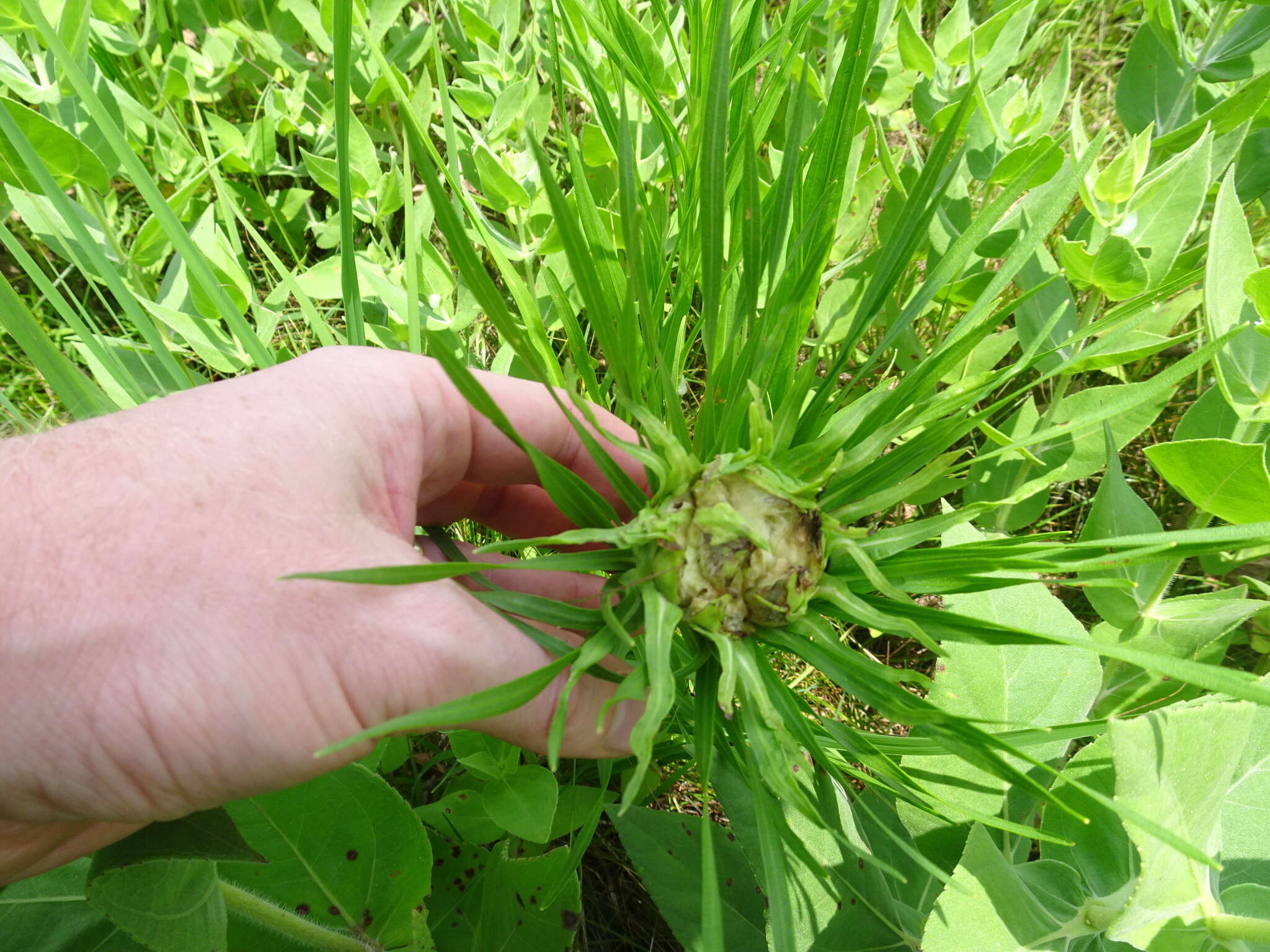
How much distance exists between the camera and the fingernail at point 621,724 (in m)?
0.61

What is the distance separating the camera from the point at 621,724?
0.61 m

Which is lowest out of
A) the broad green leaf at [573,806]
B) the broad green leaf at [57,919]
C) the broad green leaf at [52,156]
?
the broad green leaf at [573,806]

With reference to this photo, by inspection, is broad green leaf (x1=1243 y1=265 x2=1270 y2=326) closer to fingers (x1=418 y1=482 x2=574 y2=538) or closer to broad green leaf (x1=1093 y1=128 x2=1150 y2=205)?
broad green leaf (x1=1093 y1=128 x2=1150 y2=205)

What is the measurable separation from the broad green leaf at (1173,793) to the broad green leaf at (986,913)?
0.22 feet

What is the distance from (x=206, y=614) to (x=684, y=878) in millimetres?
511

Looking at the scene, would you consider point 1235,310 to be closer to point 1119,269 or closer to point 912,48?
point 1119,269

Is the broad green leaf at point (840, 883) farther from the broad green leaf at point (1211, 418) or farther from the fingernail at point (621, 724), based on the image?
the broad green leaf at point (1211, 418)

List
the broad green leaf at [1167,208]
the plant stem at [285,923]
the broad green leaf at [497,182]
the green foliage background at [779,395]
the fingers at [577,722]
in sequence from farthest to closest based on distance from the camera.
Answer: the broad green leaf at [497,182] < the broad green leaf at [1167,208] < the plant stem at [285,923] < the fingers at [577,722] < the green foliage background at [779,395]

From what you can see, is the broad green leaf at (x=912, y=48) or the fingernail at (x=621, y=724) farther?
the broad green leaf at (x=912, y=48)

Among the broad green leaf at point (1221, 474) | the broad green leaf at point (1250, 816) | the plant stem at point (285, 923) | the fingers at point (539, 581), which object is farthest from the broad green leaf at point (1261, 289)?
the plant stem at point (285, 923)

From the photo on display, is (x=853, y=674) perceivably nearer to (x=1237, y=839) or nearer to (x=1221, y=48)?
(x=1237, y=839)

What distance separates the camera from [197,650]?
49cm

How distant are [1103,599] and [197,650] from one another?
2.87 ft

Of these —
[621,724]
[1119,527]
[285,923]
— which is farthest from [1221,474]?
[285,923]
